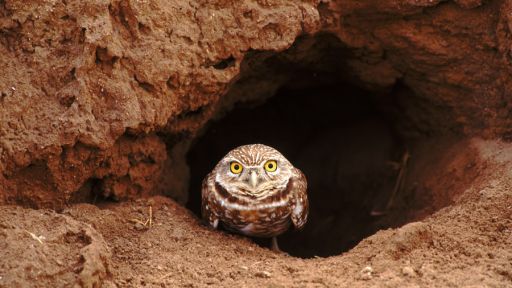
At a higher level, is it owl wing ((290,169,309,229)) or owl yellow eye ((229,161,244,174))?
owl yellow eye ((229,161,244,174))

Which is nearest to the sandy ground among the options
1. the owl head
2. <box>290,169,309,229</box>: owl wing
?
the owl head

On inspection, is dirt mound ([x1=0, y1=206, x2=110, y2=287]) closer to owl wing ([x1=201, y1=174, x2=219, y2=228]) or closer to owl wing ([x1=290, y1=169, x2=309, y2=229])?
owl wing ([x1=201, y1=174, x2=219, y2=228])

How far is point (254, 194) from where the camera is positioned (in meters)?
4.30

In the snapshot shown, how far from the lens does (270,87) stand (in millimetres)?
5703

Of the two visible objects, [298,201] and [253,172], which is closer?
[253,172]

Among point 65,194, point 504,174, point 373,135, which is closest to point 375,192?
point 373,135

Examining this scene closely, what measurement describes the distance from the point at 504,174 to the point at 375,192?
7.11 ft

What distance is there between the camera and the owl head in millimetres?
4285

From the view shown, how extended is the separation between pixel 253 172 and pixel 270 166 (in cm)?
20

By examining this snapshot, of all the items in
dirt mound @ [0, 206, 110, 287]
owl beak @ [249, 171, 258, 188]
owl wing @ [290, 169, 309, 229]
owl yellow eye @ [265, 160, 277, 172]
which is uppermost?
owl yellow eye @ [265, 160, 277, 172]

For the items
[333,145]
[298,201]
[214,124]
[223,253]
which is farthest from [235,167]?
[333,145]

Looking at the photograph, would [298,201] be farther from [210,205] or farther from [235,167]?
[210,205]

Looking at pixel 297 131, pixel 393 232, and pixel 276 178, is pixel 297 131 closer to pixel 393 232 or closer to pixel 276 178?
pixel 276 178

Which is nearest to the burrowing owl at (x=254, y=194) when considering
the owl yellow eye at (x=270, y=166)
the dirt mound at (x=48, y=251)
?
the owl yellow eye at (x=270, y=166)
